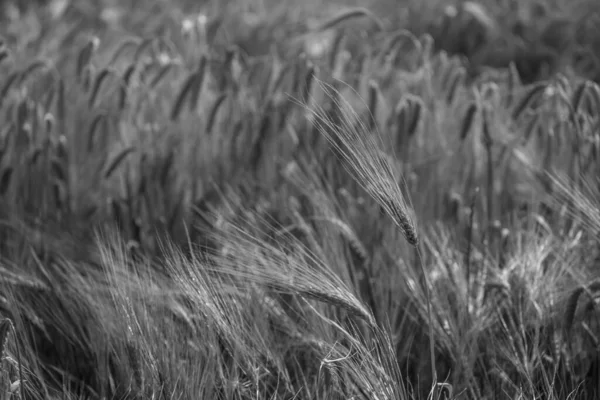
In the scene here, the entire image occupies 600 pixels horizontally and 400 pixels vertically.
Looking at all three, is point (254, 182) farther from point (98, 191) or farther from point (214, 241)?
point (98, 191)

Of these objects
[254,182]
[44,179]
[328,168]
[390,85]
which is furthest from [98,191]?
[390,85]

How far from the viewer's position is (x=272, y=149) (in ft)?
8.05

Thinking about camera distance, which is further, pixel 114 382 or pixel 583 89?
pixel 583 89

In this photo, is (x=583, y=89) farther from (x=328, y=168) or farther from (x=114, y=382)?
(x=114, y=382)

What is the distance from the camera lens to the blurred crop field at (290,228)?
1.56m

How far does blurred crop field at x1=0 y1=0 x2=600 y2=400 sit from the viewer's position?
1.56 meters

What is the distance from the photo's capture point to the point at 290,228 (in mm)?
1896

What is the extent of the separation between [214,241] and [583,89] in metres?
1.02

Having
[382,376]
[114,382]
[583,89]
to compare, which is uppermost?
[583,89]

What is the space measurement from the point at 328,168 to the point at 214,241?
44 cm

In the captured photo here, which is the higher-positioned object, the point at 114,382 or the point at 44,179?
the point at 44,179

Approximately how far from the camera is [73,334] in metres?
1.74

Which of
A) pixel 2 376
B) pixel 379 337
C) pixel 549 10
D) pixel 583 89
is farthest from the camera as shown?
pixel 549 10

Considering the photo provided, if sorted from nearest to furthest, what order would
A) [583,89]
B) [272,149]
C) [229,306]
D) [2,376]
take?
[2,376]
[229,306]
[583,89]
[272,149]
